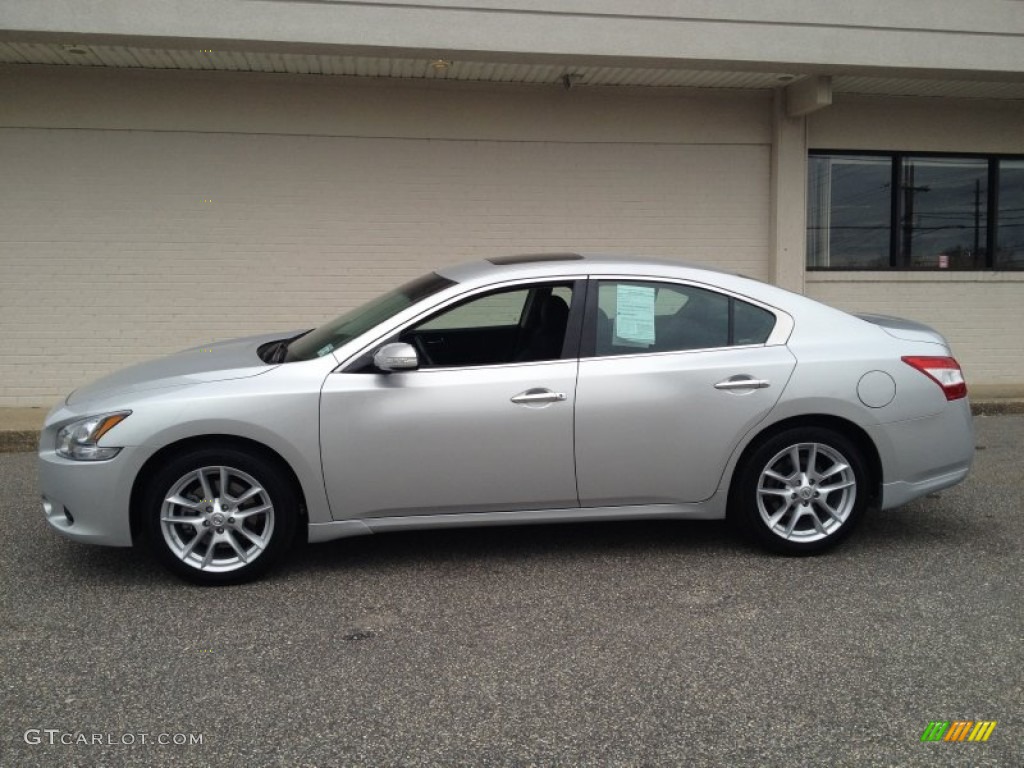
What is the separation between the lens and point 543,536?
19.0 ft

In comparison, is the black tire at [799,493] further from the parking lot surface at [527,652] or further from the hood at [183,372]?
the hood at [183,372]

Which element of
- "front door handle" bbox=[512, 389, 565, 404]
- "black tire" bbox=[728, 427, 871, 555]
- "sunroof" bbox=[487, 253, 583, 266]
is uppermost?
"sunroof" bbox=[487, 253, 583, 266]

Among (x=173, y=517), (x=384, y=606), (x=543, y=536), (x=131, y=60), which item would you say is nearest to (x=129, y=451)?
(x=173, y=517)

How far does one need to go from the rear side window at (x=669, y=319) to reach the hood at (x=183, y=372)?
1.82 meters

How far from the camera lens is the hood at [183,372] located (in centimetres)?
501

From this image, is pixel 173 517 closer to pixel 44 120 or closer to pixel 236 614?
pixel 236 614

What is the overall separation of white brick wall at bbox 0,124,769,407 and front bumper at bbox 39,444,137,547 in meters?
5.45

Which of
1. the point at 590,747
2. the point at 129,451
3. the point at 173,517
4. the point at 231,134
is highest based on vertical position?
the point at 231,134

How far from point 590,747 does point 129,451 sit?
2689 millimetres

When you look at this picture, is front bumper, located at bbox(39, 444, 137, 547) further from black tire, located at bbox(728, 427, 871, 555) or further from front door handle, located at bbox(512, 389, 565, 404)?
black tire, located at bbox(728, 427, 871, 555)

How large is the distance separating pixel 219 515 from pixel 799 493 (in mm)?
2988

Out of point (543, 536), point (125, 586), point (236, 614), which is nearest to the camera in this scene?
point (236, 614)

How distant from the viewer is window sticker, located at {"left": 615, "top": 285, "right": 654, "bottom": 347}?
525 cm

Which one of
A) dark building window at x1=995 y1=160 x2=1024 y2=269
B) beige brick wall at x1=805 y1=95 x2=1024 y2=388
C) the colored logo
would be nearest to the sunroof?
the colored logo
